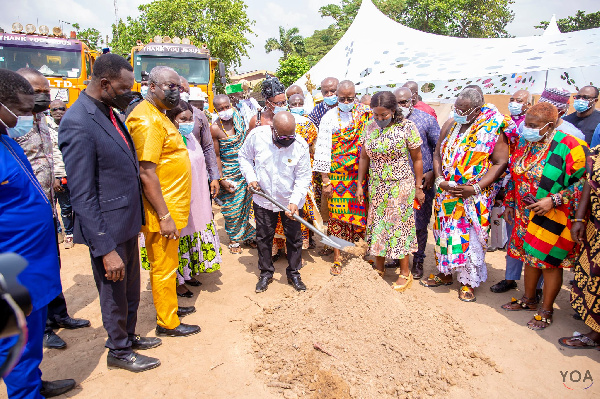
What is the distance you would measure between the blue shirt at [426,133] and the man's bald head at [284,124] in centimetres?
152

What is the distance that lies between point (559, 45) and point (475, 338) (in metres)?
8.97

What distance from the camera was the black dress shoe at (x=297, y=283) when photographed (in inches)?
159

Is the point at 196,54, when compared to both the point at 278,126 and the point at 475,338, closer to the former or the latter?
the point at 278,126

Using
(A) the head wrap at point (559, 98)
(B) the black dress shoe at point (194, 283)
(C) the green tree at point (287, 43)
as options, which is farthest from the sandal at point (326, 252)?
(C) the green tree at point (287, 43)

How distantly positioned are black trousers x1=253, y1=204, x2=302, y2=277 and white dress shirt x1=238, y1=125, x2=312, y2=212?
11 centimetres

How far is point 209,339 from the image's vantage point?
3.24 metres

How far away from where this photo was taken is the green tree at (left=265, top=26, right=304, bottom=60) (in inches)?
1389

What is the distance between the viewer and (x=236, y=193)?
5.09m

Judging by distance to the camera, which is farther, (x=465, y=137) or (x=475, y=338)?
(x=465, y=137)

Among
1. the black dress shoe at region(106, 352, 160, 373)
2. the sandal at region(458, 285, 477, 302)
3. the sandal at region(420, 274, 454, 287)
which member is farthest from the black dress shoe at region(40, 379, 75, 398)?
the sandal at region(458, 285, 477, 302)

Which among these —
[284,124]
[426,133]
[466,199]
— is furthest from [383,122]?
[466,199]

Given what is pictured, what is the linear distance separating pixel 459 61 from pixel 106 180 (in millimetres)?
10028

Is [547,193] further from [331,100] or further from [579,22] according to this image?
[579,22]

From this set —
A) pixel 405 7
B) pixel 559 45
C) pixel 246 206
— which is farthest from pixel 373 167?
pixel 405 7
